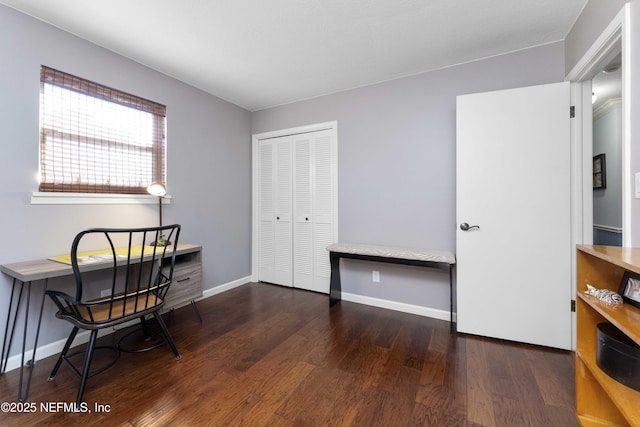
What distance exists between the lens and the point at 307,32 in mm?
2047

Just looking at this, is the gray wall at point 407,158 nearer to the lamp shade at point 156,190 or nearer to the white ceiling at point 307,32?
the white ceiling at point 307,32

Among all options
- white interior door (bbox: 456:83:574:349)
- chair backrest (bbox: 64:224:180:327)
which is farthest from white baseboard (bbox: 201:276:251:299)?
white interior door (bbox: 456:83:574:349)

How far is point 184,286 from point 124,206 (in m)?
0.90

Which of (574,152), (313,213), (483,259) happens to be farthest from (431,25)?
(313,213)

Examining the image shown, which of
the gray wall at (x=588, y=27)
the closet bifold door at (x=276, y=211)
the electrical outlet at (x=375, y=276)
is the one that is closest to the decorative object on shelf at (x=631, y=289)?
the gray wall at (x=588, y=27)

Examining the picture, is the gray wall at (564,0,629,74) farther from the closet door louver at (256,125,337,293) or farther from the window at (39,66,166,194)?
the window at (39,66,166,194)

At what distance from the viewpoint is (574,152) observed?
1958 mm

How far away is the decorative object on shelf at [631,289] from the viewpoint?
102cm

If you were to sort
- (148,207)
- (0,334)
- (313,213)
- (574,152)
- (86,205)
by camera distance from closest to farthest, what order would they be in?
(0,334) → (574,152) → (86,205) → (148,207) → (313,213)

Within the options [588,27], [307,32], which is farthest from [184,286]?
[588,27]

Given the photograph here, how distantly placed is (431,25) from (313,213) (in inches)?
84.2

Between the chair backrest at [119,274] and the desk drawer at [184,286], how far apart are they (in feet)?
0.44

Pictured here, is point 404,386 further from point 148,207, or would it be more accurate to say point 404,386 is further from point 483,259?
point 148,207

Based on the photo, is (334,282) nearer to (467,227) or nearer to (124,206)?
(467,227)
